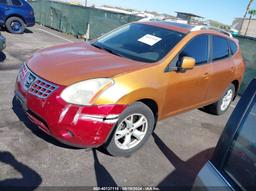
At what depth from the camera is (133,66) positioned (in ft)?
10.7

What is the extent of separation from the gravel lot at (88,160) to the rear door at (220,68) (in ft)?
3.04

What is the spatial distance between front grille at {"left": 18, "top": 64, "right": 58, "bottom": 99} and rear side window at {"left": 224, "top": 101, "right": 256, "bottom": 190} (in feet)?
6.52

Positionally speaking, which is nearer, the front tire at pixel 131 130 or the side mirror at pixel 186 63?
the front tire at pixel 131 130

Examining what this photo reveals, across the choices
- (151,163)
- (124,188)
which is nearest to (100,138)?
(124,188)

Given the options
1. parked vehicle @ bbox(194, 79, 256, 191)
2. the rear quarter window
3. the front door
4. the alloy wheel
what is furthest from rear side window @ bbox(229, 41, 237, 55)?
parked vehicle @ bbox(194, 79, 256, 191)

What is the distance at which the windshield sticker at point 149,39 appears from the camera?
12.8ft

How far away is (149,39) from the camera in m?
3.98

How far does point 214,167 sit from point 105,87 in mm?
1577

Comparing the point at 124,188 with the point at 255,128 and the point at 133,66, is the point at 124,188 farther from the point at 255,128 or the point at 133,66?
the point at 255,128

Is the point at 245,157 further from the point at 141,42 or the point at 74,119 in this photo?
the point at 141,42

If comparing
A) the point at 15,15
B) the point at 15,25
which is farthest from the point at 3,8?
the point at 15,25

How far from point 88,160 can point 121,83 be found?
1.06 m

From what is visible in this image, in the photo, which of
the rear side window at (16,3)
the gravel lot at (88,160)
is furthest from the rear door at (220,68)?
the rear side window at (16,3)

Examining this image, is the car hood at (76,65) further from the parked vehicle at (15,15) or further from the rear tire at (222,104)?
the parked vehicle at (15,15)
